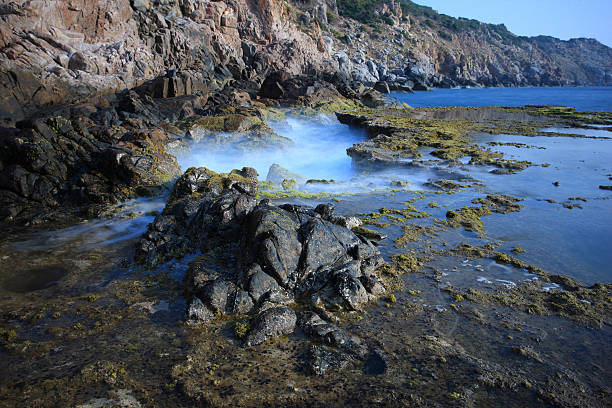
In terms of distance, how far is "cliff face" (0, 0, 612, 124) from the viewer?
23.1 m

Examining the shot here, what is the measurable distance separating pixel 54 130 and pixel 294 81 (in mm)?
26124

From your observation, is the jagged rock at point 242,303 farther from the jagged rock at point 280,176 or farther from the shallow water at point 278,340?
the jagged rock at point 280,176

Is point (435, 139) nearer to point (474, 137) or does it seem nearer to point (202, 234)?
point (474, 137)

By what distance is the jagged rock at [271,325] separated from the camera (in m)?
5.23

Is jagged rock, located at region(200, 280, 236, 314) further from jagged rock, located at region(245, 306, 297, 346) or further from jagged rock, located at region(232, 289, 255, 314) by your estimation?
jagged rock, located at region(245, 306, 297, 346)

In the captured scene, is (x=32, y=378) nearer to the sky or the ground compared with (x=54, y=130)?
nearer to the ground

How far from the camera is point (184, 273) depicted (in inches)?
286

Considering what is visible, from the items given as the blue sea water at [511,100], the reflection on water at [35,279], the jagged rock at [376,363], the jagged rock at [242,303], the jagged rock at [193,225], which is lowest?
the jagged rock at [376,363]

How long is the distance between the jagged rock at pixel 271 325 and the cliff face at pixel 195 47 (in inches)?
804

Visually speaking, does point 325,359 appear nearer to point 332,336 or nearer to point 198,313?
point 332,336

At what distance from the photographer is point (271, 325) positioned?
540cm

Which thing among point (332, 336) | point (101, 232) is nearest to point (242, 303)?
point (332, 336)

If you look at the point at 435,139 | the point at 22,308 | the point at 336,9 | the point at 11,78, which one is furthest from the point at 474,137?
the point at 336,9

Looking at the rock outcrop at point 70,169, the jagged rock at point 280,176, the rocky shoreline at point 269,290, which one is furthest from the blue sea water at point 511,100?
the rock outcrop at point 70,169
